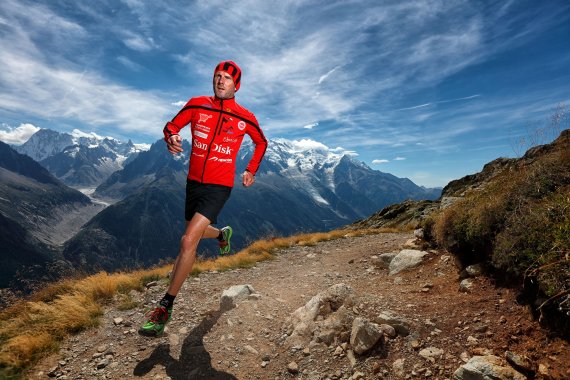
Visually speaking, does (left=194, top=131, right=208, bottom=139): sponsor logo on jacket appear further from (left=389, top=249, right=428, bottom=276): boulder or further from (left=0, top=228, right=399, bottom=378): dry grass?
(left=389, top=249, right=428, bottom=276): boulder

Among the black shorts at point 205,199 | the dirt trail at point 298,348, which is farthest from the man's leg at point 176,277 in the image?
the dirt trail at point 298,348

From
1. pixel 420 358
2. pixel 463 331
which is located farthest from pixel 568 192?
pixel 420 358

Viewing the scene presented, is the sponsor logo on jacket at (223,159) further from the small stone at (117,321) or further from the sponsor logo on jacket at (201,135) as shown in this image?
the small stone at (117,321)

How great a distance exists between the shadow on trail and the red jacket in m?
3.19

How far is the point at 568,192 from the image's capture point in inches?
232

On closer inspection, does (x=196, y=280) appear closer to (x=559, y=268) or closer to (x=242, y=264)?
(x=242, y=264)

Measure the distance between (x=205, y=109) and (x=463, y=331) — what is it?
5.88 meters

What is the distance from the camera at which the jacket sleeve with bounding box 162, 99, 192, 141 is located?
259 inches

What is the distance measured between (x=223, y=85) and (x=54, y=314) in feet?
20.0

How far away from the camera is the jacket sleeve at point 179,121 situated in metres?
6.57

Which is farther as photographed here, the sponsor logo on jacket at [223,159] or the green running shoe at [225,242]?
the green running shoe at [225,242]

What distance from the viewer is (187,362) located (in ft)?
19.3

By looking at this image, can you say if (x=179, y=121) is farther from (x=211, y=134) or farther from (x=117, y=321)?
(x=117, y=321)

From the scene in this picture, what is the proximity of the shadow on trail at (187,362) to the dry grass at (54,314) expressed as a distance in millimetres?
1938
